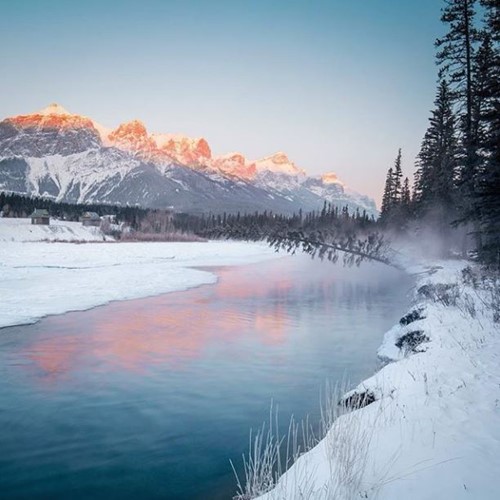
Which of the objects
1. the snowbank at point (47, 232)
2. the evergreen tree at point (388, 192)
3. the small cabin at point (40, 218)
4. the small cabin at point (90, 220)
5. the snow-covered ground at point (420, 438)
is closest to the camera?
the snow-covered ground at point (420, 438)

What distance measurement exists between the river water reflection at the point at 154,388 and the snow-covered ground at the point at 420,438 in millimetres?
1952

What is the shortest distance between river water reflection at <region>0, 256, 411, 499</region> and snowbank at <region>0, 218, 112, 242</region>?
292ft

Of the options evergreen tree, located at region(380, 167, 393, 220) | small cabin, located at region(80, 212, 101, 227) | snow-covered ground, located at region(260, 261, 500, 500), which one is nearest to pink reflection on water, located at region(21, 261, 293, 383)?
snow-covered ground, located at region(260, 261, 500, 500)

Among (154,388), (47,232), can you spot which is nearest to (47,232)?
(47,232)

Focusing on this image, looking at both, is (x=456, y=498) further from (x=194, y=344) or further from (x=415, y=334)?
(x=194, y=344)

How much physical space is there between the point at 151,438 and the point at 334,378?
5.33 metres

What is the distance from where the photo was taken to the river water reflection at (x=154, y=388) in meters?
6.62

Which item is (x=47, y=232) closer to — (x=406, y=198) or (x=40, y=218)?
(x=40, y=218)

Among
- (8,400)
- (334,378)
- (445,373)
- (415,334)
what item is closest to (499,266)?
(415,334)

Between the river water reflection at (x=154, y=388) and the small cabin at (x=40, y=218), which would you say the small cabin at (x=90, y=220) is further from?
the river water reflection at (x=154, y=388)

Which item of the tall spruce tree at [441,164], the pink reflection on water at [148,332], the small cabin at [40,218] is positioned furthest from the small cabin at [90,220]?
the pink reflection on water at [148,332]

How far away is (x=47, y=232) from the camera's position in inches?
4523

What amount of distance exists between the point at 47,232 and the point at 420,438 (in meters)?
123

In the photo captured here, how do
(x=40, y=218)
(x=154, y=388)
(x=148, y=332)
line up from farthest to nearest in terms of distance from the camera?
(x=40, y=218), (x=148, y=332), (x=154, y=388)
